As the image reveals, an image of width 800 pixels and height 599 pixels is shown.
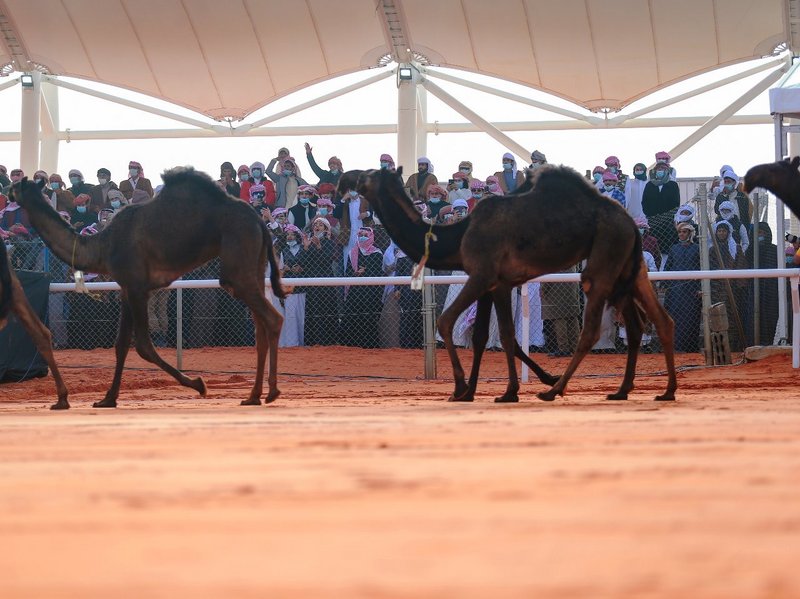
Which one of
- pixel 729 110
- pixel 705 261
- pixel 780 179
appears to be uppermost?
pixel 729 110

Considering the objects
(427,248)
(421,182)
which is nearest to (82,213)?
(421,182)

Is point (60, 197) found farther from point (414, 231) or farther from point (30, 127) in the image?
point (414, 231)

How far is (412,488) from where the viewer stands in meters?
2.83

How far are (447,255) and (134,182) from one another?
11800mm

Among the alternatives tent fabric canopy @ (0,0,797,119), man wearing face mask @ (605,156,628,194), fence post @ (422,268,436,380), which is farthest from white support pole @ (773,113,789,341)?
tent fabric canopy @ (0,0,797,119)

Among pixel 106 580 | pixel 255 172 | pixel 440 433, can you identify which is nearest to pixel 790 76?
pixel 255 172

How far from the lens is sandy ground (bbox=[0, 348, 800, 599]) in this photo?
177 cm

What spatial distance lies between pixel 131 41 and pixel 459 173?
423 inches

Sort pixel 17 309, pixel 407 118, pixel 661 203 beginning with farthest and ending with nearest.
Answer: pixel 407 118 < pixel 661 203 < pixel 17 309

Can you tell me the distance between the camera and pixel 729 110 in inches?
990

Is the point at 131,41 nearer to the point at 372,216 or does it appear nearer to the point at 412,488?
the point at 372,216

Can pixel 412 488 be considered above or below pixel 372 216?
below

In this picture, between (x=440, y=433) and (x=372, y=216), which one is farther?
(x=372, y=216)

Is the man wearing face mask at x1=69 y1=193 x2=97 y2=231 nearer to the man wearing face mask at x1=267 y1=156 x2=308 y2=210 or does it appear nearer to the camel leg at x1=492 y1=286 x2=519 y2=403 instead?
the man wearing face mask at x1=267 y1=156 x2=308 y2=210
